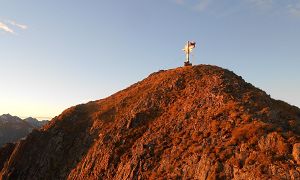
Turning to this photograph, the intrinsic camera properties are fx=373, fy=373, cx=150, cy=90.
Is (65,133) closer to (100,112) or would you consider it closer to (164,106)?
(100,112)

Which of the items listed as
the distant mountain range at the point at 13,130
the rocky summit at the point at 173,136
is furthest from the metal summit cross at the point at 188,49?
the distant mountain range at the point at 13,130

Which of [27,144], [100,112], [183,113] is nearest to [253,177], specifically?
[183,113]

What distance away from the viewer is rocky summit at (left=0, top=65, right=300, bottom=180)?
30094 millimetres

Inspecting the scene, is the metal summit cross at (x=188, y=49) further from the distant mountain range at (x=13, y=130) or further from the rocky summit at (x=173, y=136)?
the distant mountain range at (x=13, y=130)

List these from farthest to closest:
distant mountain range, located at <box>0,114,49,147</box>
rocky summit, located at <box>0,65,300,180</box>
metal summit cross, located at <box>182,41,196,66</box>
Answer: distant mountain range, located at <box>0,114,49,147</box>
metal summit cross, located at <box>182,41,196,66</box>
rocky summit, located at <box>0,65,300,180</box>

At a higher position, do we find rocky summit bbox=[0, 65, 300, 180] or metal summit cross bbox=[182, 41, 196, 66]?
metal summit cross bbox=[182, 41, 196, 66]

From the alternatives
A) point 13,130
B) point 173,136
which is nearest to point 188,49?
point 173,136

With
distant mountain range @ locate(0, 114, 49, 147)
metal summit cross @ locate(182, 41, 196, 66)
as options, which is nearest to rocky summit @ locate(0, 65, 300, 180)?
metal summit cross @ locate(182, 41, 196, 66)

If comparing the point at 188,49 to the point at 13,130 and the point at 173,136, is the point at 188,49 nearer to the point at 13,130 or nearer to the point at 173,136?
the point at 173,136

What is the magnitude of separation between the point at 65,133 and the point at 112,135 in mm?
9563

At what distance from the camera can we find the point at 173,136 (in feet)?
129

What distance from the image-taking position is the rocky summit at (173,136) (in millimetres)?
30094

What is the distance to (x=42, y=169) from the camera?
47781mm

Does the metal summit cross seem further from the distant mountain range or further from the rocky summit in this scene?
the distant mountain range
